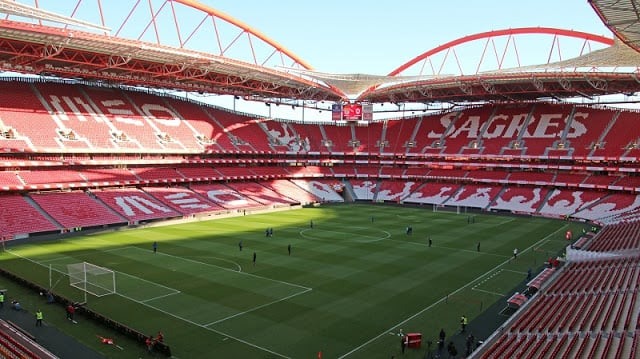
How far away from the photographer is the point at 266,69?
180ft

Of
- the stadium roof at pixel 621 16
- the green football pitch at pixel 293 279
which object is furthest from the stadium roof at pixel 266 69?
the green football pitch at pixel 293 279

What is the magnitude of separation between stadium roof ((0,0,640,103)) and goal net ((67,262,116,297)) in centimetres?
1841

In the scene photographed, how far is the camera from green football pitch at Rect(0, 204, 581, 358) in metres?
21.0

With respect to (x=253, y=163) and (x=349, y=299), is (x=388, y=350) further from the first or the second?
(x=253, y=163)

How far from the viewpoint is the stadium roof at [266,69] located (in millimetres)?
40250

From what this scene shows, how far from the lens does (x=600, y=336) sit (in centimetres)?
→ 1609

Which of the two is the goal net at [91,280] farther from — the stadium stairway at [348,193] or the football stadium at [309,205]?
the stadium stairway at [348,193]

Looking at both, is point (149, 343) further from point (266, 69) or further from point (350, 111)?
point (350, 111)

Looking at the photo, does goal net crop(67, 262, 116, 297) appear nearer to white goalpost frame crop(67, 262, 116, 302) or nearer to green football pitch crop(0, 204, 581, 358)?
white goalpost frame crop(67, 262, 116, 302)

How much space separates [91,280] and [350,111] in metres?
55.5

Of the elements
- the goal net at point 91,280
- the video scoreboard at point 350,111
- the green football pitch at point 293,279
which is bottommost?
the green football pitch at point 293,279

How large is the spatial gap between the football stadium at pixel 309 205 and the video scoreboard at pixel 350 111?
1.05ft

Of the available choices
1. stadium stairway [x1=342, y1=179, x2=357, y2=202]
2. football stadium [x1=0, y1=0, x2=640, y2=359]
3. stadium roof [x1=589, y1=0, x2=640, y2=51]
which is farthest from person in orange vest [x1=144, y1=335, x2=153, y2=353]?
stadium stairway [x1=342, y1=179, x2=357, y2=202]

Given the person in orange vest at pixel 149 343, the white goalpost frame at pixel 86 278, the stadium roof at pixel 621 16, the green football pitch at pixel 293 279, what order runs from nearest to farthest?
the person in orange vest at pixel 149 343, the green football pitch at pixel 293 279, the stadium roof at pixel 621 16, the white goalpost frame at pixel 86 278
